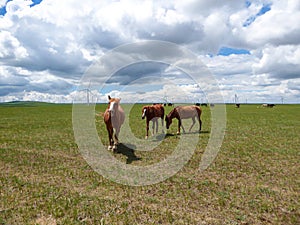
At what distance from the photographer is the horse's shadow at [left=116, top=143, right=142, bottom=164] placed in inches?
404

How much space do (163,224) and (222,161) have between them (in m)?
5.73

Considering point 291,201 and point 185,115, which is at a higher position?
point 185,115

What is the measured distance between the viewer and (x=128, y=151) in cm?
1176

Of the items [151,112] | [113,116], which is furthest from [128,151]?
[151,112]

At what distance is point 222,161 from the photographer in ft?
32.8

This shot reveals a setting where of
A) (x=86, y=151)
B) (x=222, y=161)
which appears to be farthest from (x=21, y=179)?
(x=222, y=161)

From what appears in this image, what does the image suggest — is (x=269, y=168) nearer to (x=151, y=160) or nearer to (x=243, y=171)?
(x=243, y=171)

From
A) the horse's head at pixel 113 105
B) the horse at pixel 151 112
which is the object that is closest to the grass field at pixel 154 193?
the horse's head at pixel 113 105

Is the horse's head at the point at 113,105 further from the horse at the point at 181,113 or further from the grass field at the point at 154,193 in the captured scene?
the horse at the point at 181,113

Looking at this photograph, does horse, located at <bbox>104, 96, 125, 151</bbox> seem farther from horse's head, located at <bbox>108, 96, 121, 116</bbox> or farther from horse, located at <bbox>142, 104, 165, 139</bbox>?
horse, located at <bbox>142, 104, 165, 139</bbox>

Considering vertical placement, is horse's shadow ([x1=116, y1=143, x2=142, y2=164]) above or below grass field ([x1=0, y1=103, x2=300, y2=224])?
above

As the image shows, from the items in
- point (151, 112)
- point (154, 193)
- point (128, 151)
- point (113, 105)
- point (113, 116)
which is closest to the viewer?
point (154, 193)

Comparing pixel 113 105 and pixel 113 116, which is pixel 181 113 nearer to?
pixel 113 116

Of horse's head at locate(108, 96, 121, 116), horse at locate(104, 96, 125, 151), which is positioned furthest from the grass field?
horse's head at locate(108, 96, 121, 116)
